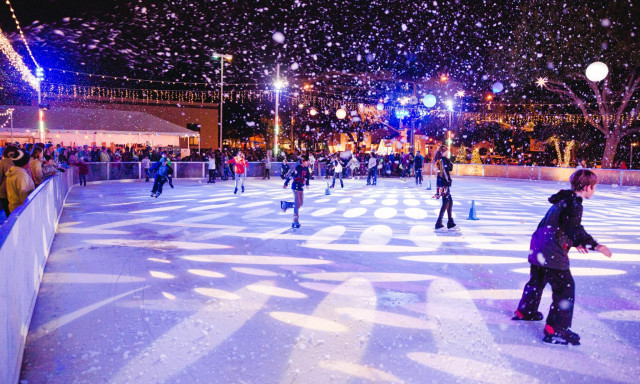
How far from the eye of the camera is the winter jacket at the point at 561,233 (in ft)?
12.8

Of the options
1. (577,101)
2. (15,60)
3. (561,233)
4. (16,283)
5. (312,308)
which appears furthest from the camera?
(577,101)

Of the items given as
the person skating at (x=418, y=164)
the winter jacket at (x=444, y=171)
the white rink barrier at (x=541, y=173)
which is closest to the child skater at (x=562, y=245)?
the winter jacket at (x=444, y=171)

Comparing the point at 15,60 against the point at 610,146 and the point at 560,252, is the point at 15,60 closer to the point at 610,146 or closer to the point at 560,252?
the point at 560,252

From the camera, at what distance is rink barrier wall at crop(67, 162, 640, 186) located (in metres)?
22.9

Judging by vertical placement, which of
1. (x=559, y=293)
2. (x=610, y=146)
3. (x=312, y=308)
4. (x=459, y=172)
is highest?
(x=610, y=146)

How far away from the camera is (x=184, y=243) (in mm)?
7977

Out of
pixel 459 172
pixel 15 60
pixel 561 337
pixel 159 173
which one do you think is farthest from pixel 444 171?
pixel 459 172

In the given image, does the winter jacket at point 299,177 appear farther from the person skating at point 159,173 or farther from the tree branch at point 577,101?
the tree branch at point 577,101

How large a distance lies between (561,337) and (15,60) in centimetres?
2543

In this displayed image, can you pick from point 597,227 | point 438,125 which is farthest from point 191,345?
point 438,125

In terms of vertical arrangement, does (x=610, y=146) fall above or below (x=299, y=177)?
above

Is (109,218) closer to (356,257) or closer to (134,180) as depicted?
(356,257)

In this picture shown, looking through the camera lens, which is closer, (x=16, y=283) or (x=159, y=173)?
(x=16, y=283)

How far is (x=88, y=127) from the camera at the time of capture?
28.9 metres
